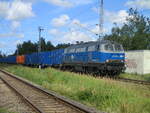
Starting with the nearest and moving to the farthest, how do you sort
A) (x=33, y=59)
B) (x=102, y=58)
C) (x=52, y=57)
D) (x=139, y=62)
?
1. (x=102, y=58)
2. (x=139, y=62)
3. (x=52, y=57)
4. (x=33, y=59)

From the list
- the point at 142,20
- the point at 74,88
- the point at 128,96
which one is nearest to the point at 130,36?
the point at 142,20

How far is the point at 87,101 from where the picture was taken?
11.8 meters

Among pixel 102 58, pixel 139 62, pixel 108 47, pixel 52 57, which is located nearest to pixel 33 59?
pixel 52 57

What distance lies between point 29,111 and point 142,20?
2007 inches

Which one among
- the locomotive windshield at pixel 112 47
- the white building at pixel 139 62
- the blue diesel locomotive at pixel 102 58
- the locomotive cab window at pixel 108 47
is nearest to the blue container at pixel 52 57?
the blue diesel locomotive at pixel 102 58

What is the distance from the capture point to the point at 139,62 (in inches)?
1133

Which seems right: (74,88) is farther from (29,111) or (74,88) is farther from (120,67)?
(120,67)

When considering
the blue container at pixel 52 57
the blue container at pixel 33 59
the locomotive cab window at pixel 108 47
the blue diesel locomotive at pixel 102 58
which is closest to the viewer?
the blue diesel locomotive at pixel 102 58

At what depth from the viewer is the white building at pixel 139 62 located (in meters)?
28.2

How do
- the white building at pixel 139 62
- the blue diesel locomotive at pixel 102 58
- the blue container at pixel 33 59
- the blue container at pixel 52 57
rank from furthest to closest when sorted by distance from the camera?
the blue container at pixel 33 59, the blue container at pixel 52 57, the white building at pixel 139 62, the blue diesel locomotive at pixel 102 58

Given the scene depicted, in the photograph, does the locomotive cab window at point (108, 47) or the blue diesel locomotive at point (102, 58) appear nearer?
the blue diesel locomotive at point (102, 58)

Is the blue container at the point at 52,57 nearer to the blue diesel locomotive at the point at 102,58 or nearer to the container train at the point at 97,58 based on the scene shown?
the container train at the point at 97,58

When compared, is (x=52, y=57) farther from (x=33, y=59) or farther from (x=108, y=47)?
(x=108, y=47)

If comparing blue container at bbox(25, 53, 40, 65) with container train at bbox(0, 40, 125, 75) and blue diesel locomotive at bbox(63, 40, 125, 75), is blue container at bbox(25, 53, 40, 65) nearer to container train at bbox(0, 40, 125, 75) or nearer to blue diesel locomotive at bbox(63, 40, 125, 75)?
container train at bbox(0, 40, 125, 75)
